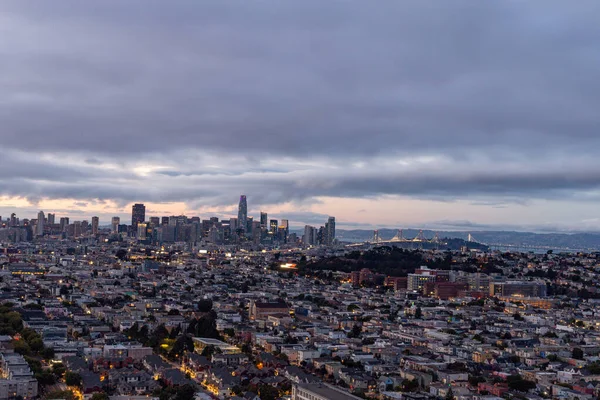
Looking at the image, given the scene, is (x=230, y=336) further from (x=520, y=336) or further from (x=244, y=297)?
(x=244, y=297)

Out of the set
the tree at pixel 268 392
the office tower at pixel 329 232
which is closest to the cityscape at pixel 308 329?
the tree at pixel 268 392

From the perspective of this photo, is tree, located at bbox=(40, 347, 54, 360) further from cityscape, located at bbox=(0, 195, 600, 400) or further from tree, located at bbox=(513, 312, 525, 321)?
tree, located at bbox=(513, 312, 525, 321)

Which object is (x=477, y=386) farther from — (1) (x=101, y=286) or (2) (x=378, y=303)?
(1) (x=101, y=286)

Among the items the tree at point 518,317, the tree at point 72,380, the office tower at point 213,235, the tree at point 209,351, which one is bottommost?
the tree at point 72,380

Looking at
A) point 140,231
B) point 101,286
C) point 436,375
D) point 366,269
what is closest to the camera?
point 436,375

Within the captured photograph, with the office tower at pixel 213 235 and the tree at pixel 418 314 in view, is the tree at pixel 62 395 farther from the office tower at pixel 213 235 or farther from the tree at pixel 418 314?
the office tower at pixel 213 235

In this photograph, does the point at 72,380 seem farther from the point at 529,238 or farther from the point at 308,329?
the point at 529,238

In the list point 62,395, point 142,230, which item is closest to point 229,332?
point 62,395

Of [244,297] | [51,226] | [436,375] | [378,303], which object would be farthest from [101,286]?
[51,226]

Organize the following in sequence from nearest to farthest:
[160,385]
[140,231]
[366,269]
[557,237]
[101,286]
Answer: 1. [160,385]
2. [101,286]
3. [366,269]
4. [140,231]
5. [557,237]

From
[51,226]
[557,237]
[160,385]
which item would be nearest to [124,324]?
[160,385]

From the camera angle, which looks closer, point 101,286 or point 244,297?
point 244,297
